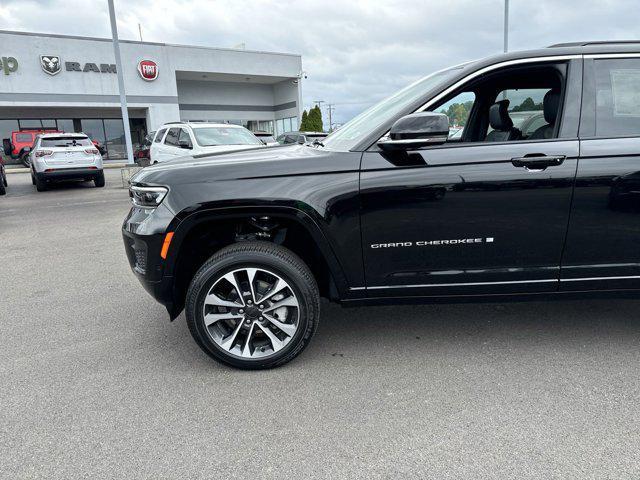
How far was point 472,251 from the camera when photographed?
2.81m

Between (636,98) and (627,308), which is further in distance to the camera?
(627,308)

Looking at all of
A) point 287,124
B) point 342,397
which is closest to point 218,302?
point 342,397

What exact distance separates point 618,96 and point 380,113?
147cm

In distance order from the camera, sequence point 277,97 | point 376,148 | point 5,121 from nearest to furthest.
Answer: point 376,148 → point 5,121 → point 277,97

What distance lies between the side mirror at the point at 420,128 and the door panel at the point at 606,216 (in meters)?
0.87

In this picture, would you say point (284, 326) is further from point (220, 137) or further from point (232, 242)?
point (220, 137)

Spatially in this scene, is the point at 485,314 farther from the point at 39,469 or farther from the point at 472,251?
the point at 39,469

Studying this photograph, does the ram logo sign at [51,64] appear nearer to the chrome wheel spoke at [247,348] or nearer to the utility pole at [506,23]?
the utility pole at [506,23]

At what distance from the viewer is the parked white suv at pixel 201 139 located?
35.1 ft

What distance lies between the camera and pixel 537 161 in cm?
271

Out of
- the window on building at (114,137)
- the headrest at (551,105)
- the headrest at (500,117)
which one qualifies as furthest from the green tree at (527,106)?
the window on building at (114,137)

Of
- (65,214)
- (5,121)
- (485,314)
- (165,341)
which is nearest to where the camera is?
(165,341)

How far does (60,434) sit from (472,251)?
250 cm

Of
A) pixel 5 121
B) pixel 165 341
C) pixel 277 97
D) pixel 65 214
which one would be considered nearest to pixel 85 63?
pixel 5 121
